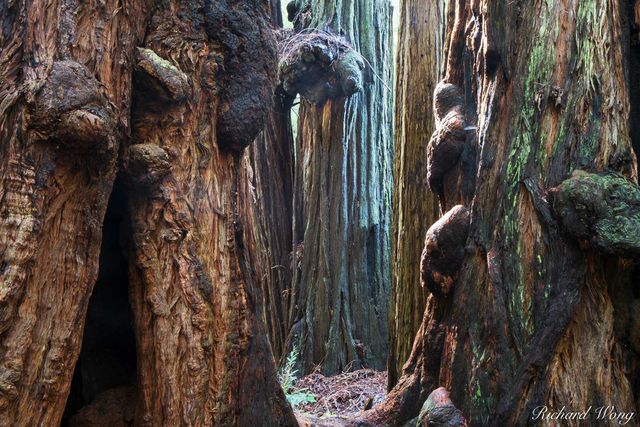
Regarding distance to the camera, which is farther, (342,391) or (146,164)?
(342,391)

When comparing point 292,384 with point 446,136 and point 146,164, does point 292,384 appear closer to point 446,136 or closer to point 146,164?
point 446,136

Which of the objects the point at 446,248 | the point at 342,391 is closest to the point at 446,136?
the point at 446,248

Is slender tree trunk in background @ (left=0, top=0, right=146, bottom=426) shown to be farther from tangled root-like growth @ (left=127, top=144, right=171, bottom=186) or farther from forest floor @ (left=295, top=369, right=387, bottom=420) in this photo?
forest floor @ (left=295, top=369, right=387, bottom=420)

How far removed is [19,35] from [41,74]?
0.23 metres

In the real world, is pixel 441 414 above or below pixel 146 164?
below

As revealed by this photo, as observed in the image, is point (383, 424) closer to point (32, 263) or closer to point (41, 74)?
Answer: point (32, 263)

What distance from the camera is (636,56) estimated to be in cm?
379

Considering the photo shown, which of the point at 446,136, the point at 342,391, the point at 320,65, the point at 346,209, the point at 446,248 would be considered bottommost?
the point at 342,391

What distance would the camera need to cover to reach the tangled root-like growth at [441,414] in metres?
3.43

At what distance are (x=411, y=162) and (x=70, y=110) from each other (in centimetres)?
322

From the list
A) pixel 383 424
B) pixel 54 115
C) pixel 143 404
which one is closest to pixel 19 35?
pixel 54 115

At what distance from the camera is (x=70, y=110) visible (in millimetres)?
2613

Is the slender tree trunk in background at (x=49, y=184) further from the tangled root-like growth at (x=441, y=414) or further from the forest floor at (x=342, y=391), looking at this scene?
the forest floor at (x=342, y=391)

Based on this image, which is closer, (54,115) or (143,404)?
(54,115)
